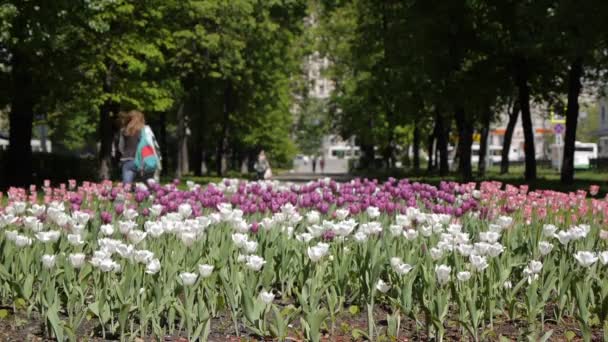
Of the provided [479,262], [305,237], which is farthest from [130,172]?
[479,262]

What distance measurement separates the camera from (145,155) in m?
14.3

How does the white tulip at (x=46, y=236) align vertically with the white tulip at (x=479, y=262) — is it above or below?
above

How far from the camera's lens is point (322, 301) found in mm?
6520

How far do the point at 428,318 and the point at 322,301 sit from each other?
1.27 meters

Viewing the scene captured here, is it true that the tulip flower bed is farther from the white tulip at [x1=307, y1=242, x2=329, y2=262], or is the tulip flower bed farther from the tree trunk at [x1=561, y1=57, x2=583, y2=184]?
the tree trunk at [x1=561, y1=57, x2=583, y2=184]

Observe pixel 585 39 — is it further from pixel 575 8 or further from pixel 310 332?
pixel 310 332

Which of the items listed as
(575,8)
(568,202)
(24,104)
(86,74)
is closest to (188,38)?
(86,74)

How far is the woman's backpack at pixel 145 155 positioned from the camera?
14.3m

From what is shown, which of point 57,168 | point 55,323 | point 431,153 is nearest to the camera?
point 55,323

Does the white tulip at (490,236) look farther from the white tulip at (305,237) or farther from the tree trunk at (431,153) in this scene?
the tree trunk at (431,153)

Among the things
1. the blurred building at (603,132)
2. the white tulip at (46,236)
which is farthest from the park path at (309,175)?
the white tulip at (46,236)

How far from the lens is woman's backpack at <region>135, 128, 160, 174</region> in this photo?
14328 mm

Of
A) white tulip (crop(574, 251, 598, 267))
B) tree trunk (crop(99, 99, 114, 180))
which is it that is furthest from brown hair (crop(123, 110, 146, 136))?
tree trunk (crop(99, 99, 114, 180))

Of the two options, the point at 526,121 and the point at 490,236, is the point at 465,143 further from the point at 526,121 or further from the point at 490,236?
the point at 490,236
